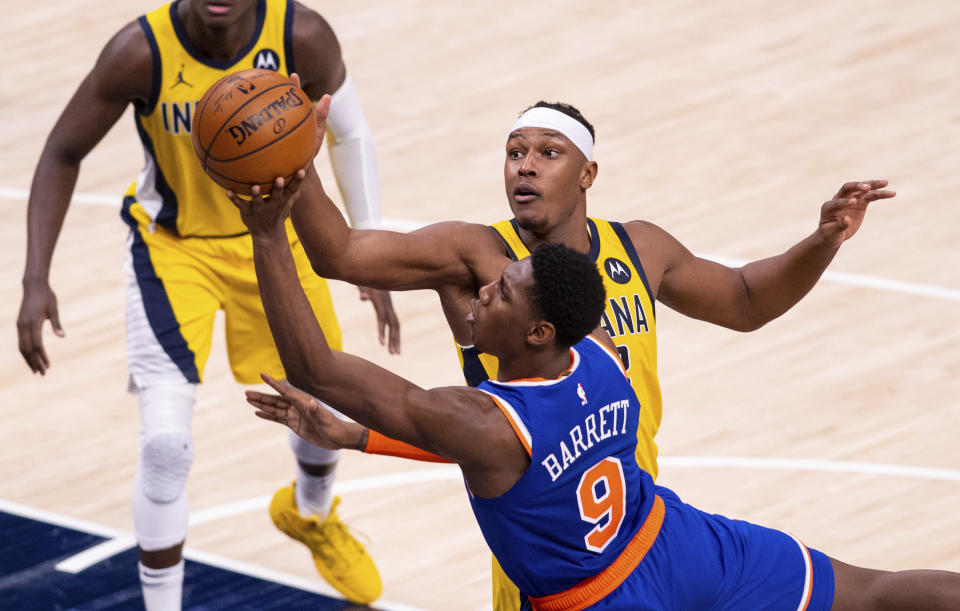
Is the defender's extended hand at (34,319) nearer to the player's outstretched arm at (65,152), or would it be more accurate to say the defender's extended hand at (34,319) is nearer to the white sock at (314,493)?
the player's outstretched arm at (65,152)

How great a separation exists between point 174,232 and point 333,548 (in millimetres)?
1433

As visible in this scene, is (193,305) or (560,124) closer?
(560,124)

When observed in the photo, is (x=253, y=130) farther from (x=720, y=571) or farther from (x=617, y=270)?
(x=720, y=571)

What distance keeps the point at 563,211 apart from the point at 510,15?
8.65 metres

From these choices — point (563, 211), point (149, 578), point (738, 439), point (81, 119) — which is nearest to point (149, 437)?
point (149, 578)

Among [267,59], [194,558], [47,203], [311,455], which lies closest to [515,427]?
[267,59]

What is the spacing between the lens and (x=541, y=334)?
4473mm

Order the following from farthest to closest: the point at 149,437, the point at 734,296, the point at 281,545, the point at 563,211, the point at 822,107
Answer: the point at 822,107 < the point at 281,545 < the point at 149,437 < the point at 734,296 < the point at 563,211

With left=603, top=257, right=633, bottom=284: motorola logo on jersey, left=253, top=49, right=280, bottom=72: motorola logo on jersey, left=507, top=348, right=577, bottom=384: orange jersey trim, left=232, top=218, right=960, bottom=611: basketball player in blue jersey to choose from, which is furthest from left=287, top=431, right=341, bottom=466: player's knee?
left=507, top=348, right=577, bottom=384: orange jersey trim

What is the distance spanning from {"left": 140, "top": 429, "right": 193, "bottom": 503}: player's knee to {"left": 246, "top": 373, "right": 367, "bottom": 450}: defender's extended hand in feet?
5.59

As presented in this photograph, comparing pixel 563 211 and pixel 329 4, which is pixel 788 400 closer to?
pixel 563 211

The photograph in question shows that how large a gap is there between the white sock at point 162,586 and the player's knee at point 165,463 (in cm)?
29

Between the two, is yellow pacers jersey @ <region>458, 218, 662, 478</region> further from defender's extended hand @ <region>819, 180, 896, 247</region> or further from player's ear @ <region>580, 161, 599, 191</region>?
defender's extended hand @ <region>819, 180, 896, 247</region>

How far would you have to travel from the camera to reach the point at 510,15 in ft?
44.7
